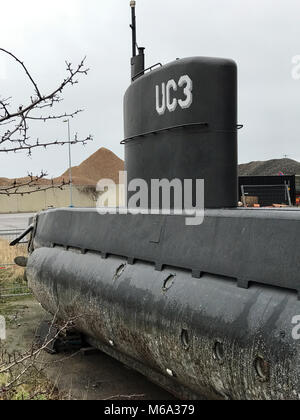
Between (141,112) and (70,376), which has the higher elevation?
(141,112)

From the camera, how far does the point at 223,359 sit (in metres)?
3.86

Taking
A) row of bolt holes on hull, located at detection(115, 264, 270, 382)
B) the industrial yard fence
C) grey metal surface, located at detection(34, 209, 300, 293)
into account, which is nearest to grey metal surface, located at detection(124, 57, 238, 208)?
grey metal surface, located at detection(34, 209, 300, 293)

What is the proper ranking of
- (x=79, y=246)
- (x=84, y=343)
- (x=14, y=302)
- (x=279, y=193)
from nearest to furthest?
(x=79, y=246) < (x=84, y=343) < (x=14, y=302) < (x=279, y=193)

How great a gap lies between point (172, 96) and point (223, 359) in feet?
9.98

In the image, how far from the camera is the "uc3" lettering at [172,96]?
5.48 m

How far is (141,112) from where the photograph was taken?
6.12 m

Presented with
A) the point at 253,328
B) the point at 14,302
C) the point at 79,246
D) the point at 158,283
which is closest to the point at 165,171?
the point at 158,283

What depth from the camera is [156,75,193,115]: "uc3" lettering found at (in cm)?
548

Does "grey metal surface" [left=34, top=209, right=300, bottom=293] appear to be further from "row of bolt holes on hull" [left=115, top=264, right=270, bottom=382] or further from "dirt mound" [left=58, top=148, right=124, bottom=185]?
"dirt mound" [left=58, top=148, right=124, bottom=185]

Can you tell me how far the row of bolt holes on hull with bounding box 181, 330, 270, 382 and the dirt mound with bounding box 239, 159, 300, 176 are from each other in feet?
239

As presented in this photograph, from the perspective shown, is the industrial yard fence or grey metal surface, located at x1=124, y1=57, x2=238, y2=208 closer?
grey metal surface, located at x1=124, y1=57, x2=238, y2=208

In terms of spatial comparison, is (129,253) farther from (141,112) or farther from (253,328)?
(253,328)

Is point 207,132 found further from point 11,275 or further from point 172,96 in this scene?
point 11,275

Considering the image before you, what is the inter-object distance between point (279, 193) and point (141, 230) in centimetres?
2200
